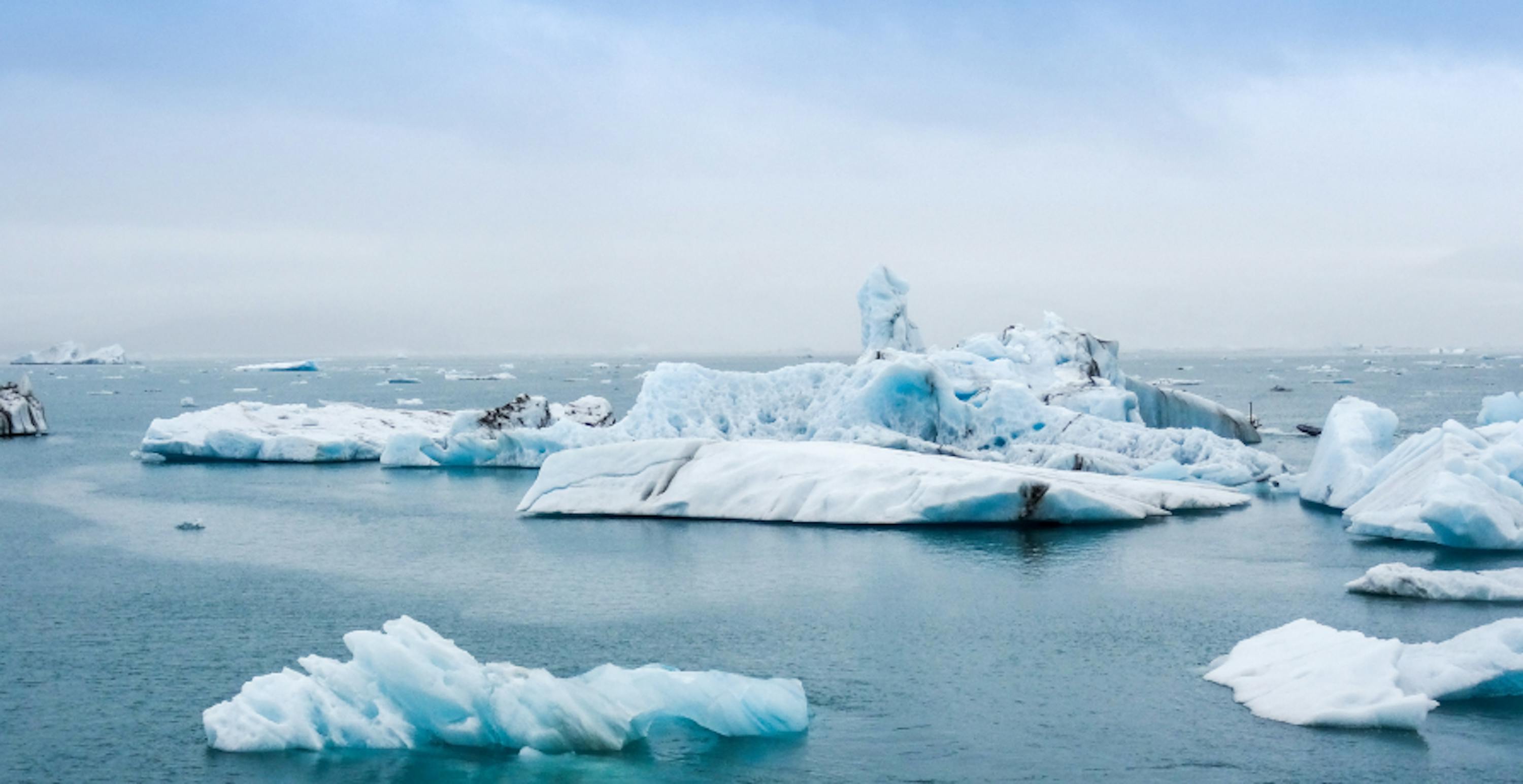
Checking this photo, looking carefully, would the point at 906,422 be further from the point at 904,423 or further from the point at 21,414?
the point at 21,414

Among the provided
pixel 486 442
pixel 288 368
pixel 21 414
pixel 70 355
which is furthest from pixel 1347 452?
pixel 70 355

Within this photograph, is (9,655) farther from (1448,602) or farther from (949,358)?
(949,358)

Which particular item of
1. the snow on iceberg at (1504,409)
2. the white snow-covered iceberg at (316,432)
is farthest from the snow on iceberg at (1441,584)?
the white snow-covered iceberg at (316,432)

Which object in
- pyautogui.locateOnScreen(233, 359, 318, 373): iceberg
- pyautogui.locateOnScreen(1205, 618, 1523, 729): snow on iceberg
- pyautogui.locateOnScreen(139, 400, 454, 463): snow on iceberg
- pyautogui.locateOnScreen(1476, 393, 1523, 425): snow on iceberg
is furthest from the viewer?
pyautogui.locateOnScreen(233, 359, 318, 373): iceberg

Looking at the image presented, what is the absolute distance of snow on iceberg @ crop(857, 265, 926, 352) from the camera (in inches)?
1513

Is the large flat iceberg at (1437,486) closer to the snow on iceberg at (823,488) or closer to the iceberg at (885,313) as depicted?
the snow on iceberg at (823,488)

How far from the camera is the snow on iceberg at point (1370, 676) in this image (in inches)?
380

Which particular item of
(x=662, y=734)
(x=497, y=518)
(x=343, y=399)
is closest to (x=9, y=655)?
(x=662, y=734)

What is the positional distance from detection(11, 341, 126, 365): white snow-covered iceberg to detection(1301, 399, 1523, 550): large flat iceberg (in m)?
140

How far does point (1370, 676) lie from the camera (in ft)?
32.6

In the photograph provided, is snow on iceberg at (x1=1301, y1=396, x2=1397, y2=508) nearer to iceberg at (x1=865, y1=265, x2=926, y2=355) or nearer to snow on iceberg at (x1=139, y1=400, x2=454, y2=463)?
iceberg at (x1=865, y1=265, x2=926, y2=355)

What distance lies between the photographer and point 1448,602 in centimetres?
1427

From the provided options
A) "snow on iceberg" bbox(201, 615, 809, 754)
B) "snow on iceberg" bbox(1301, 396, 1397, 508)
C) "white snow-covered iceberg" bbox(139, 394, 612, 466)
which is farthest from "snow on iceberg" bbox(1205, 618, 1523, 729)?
"white snow-covered iceberg" bbox(139, 394, 612, 466)

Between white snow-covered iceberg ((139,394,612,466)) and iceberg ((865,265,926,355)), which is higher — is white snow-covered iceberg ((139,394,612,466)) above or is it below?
below
